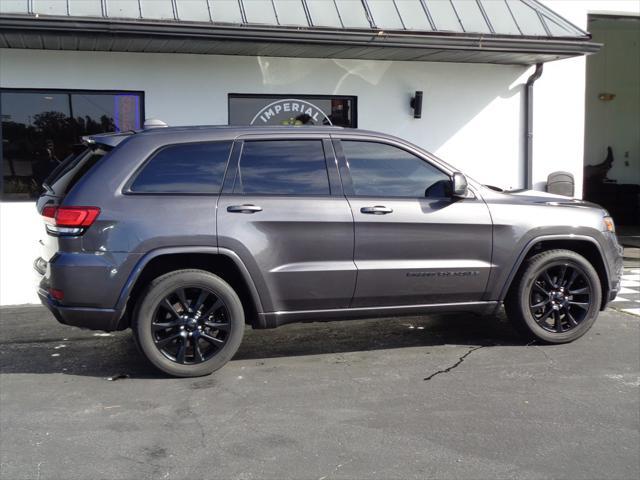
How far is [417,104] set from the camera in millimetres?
9305

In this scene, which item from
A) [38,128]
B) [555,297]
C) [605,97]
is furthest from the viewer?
[605,97]

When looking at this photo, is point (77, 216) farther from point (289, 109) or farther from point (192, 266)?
point (289, 109)

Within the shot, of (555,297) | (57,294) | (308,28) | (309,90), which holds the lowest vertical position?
(555,297)

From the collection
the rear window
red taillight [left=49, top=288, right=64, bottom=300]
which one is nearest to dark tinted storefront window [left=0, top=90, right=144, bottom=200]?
the rear window

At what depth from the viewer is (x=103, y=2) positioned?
7.53 meters

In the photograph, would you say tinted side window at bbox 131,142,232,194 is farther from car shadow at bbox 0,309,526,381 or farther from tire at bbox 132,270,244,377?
car shadow at bbox 0,309,526,381

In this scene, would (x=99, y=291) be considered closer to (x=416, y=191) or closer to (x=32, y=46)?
(x=416, y=191)

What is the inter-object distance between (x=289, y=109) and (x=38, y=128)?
3151 mm

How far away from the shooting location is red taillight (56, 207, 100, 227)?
4.97 meters

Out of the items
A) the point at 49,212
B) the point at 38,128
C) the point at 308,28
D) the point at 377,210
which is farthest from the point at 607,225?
the point at 38,128

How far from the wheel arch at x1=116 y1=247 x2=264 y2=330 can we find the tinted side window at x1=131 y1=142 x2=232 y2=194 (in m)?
0.49

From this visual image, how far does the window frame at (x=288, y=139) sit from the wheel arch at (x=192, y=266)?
0.51 m

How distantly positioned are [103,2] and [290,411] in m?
5.22

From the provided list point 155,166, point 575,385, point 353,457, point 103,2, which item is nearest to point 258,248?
point 155,166
